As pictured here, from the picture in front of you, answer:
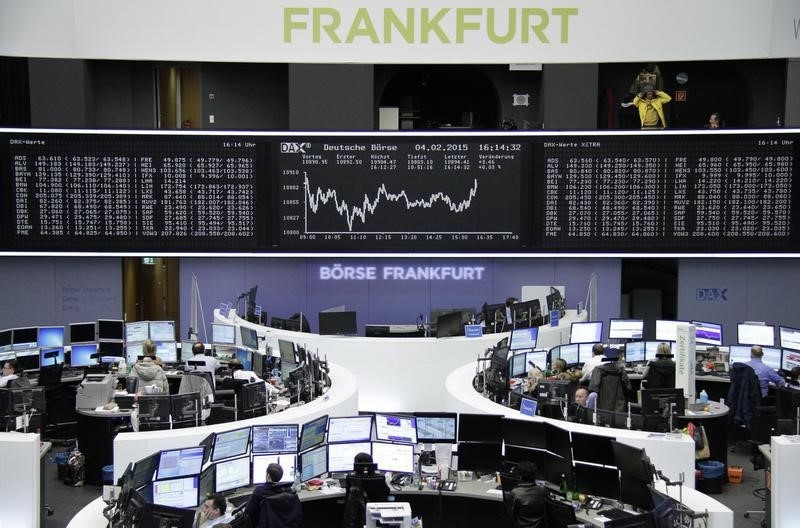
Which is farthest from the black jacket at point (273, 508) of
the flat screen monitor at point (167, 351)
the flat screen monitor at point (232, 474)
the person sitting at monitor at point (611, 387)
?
the flat screen monitor at point (167, 351)

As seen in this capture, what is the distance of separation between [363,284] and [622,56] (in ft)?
40.7

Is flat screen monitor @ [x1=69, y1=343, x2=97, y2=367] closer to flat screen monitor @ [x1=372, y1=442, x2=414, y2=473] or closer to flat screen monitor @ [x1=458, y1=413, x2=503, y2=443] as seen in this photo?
flat screen monitor @ [x1=372, y1=442, x2=414, y2=473]

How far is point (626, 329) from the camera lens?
13414mm

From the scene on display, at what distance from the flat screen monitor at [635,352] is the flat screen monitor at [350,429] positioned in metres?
5.90

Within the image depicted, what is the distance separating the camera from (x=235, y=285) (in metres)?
15.5

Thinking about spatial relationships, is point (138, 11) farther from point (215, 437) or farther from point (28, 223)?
point (28, 223)

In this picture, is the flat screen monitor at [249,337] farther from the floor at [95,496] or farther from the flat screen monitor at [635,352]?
the flat screen monitor at [635,352]

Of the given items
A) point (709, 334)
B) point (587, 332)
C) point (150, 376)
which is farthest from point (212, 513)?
point (709, 334)

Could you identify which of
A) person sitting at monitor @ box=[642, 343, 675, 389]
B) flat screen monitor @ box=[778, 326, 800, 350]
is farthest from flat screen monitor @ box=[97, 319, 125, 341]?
flat screen monitor @ box=[778, 326, 800, 350]

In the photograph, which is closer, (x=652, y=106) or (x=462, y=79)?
(x=652, y=106)

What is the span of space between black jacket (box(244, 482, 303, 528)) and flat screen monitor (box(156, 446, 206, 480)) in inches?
22.1

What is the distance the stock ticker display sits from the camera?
Answer: 7793 millimetres

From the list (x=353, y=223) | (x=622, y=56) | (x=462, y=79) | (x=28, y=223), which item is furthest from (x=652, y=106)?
(x=622, y=56)

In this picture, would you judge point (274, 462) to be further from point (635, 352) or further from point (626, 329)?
point (626, 329)
